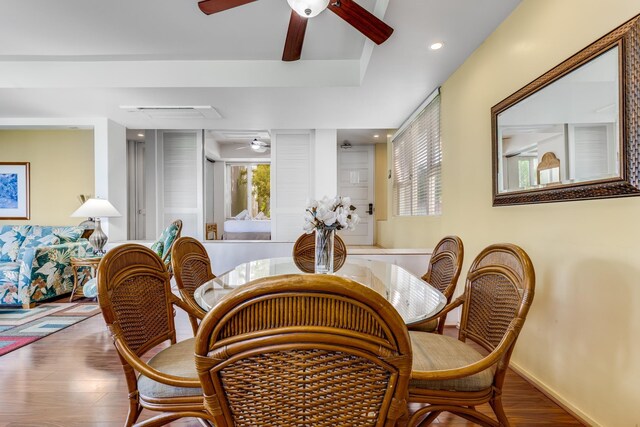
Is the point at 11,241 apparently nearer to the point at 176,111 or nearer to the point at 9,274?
the point at 9,274

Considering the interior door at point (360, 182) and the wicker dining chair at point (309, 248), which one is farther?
the interior door at point (360, 182)

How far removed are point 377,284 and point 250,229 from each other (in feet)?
16.1

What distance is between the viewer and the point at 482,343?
1.35 m

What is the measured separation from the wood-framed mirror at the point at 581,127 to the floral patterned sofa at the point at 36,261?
A: 15.2ft

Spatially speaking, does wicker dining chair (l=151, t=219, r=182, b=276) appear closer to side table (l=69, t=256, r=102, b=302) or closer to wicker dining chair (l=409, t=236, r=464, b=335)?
side table (l=69, t=256, r=102, b=302)

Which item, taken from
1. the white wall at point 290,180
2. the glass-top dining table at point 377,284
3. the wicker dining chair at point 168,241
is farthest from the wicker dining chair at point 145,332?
the white wall at point 290,180

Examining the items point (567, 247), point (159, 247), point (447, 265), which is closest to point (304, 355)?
point (447, 265)

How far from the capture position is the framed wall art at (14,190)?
5078 mm

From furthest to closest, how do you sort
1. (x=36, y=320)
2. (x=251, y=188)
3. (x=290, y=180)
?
(x=251, y=188)
(x=290, y=180)
(x=36, y=320)

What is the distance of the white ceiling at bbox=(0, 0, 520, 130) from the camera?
7.77ft

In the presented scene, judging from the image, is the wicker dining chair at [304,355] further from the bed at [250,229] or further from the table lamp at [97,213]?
the bed at [250,229]

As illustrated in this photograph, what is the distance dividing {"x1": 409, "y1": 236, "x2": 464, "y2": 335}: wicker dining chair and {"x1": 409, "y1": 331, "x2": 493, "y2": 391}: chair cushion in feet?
0.68

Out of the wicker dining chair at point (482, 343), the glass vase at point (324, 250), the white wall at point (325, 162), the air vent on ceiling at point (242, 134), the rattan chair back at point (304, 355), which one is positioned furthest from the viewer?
the air vent on ceiling at point (242, 134)

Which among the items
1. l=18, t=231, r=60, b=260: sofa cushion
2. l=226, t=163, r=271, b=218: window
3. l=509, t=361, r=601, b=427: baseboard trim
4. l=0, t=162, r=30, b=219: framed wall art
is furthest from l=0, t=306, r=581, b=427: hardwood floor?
l=226, t=163, r=271, b=218: window
